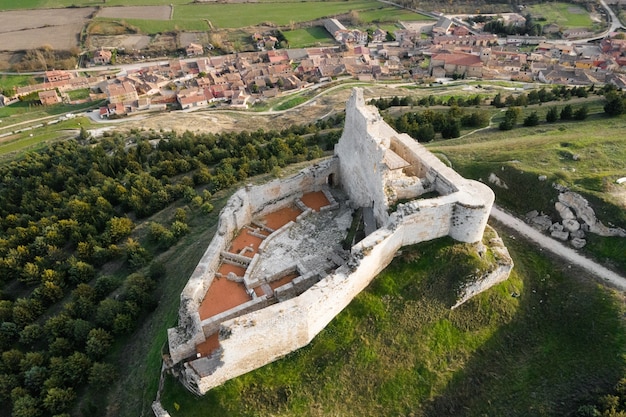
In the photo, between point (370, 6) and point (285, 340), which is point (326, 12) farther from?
point (285, 340)

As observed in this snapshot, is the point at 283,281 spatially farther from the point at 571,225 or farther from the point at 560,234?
the point at 571,225

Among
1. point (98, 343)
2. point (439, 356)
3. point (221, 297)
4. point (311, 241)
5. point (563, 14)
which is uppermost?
point (311, 241)

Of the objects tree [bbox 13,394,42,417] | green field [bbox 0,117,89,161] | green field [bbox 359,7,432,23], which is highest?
green field [bbox 359,7,432,23]

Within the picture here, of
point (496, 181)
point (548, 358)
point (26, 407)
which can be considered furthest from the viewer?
point (496, 181)

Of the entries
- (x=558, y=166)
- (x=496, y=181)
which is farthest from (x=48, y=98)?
(x=558, y=166)

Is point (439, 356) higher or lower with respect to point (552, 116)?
lower

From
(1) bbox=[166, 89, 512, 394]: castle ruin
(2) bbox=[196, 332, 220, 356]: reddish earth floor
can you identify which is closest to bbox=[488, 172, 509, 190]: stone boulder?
(1) bbox=[166, 89, 512, 394]: castle ruin

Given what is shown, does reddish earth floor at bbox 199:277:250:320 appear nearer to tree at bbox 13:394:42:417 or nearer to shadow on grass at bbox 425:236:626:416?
tree at bbox 13:394:42:417
